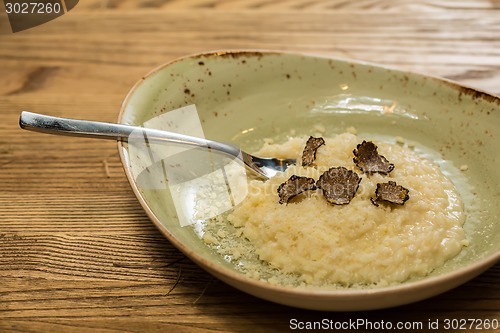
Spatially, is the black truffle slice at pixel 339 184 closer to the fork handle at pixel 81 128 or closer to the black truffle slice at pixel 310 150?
the black truffle slice at pixel 310 150

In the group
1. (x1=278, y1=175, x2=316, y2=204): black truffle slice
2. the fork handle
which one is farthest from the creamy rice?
the fork handle

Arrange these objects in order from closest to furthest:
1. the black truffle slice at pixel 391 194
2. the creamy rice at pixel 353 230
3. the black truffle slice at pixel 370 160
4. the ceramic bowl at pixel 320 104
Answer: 1. the creamy rice at pixel 353 230
2. the black truffle slice at pixel 391 194
3. the black truffle slice at pixel 370 160
4. the ceramic bowl at pixel 320 104

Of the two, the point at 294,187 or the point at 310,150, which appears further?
the point at 310,150

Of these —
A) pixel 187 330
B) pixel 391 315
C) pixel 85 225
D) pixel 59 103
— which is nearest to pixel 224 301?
pixel 187 330

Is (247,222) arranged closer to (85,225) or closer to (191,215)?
(191,215)

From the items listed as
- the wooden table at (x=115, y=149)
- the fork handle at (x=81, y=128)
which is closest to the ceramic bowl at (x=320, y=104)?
the fork handle at (x=81, y=128)

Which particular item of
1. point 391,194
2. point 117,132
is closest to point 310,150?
point 391,194

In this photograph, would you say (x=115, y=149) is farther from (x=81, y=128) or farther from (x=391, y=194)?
(x=391, y=194)
